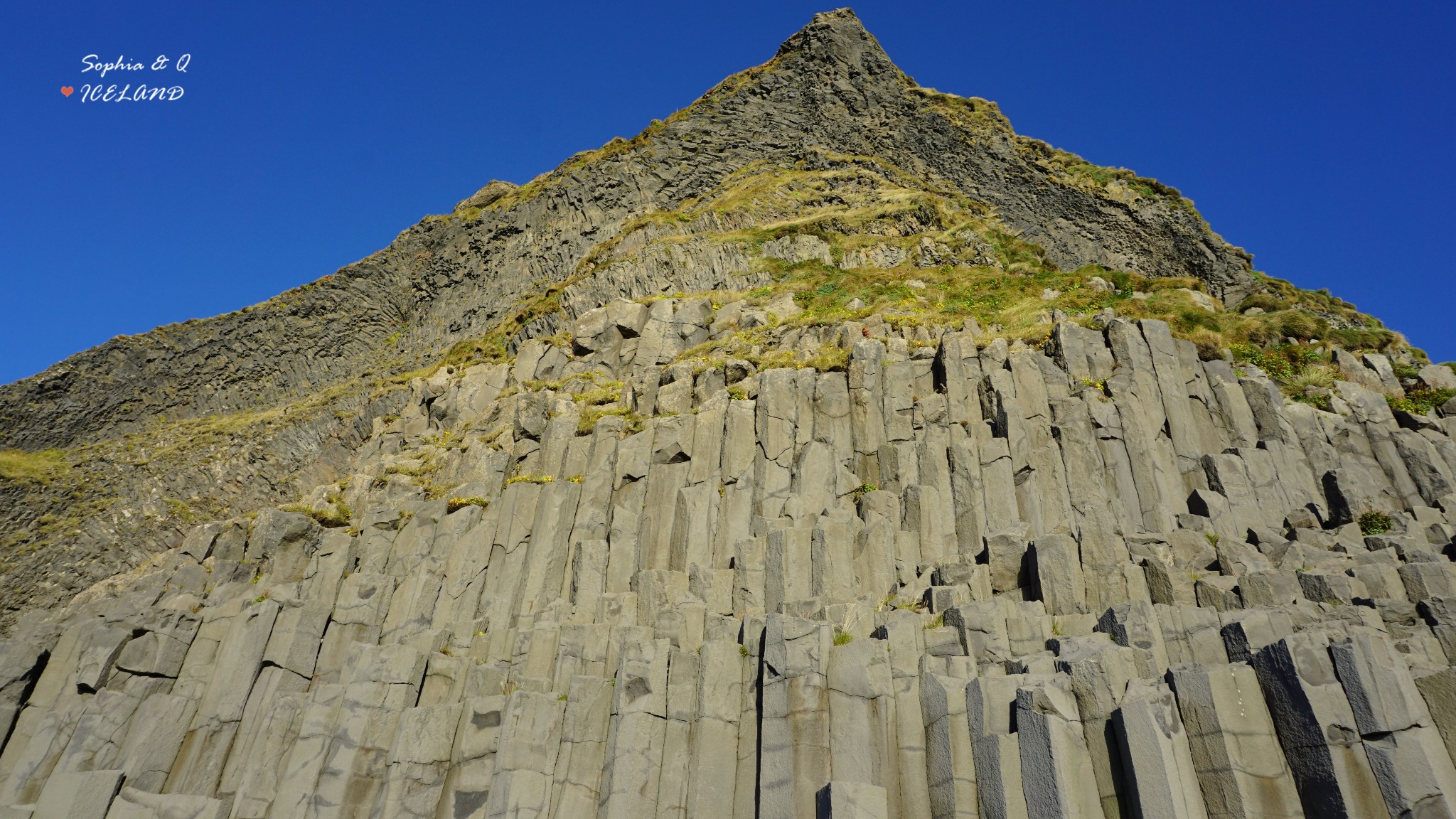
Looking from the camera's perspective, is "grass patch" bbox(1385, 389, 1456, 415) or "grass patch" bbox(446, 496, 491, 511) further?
"grass patch" bbox(1385, 389, 1456, 415)

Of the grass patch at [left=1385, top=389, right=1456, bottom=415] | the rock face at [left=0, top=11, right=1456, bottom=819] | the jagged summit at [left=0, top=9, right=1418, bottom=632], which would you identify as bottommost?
the rock face at [left=0, top=11, right=1456, bottom=819]

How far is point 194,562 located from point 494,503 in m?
8.04

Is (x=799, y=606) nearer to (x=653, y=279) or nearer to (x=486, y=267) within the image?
(x=653, y=279)

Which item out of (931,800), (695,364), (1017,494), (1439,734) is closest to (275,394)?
(695,364)

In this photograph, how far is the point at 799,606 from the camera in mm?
17078

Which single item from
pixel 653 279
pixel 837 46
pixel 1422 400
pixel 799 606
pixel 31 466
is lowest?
pixel 799 606

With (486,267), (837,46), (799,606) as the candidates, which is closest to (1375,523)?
(799,606)

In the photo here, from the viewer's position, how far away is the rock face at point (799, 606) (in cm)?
1186

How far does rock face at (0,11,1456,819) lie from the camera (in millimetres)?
11859

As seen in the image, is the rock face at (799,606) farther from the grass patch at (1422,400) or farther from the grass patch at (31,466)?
the grass patch at (31,466)

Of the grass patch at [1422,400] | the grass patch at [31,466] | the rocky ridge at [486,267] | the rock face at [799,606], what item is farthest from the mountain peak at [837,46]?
the grass patch at [31,466]

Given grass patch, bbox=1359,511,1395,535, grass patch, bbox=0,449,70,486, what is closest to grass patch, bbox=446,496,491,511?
grass patch, bbox=1359,511,1395,535

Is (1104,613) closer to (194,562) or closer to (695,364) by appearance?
(695,364)

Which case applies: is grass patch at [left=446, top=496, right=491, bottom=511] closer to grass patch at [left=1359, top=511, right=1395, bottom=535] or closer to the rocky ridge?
the rocky ridge
